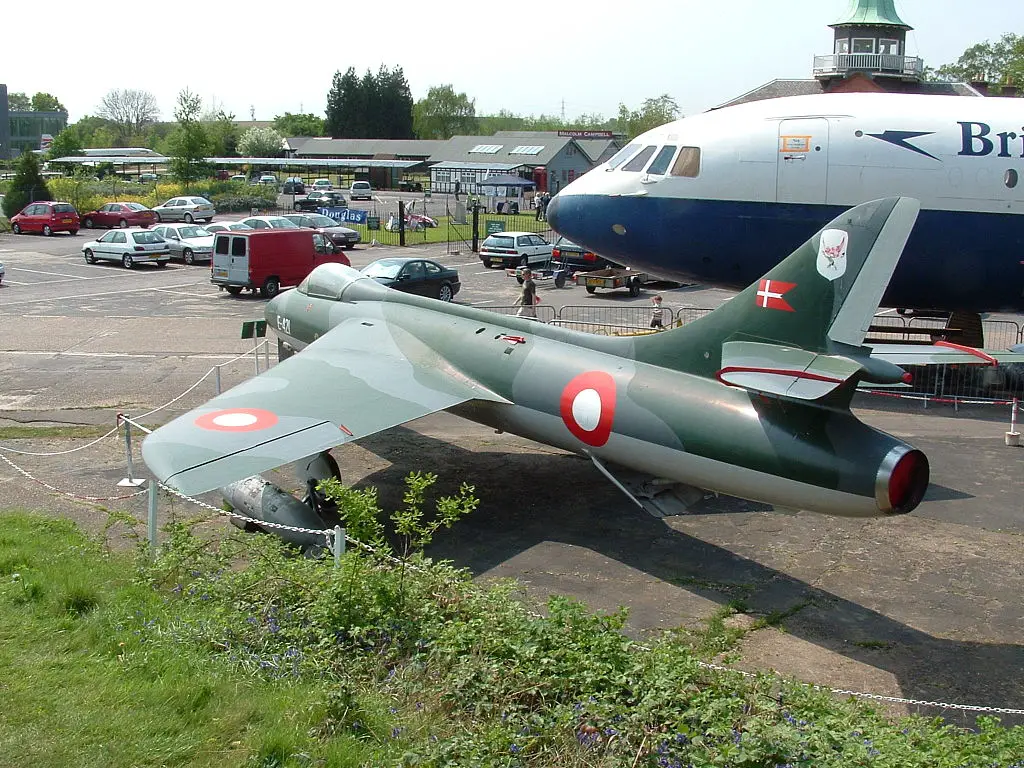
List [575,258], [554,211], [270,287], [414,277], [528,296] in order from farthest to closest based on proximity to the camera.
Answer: [575,258], [270,287], [414,277], [528,296], [554,211]

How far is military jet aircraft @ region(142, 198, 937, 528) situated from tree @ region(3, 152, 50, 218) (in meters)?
54.4

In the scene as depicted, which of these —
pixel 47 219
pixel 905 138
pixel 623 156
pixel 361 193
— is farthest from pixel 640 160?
pixel 361 193

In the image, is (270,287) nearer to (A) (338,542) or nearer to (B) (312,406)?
(B) (312,406)

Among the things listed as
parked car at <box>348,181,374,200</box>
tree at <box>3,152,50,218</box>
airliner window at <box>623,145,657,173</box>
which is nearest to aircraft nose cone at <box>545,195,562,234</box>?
airliner window at <box>623,145,657,173</box>

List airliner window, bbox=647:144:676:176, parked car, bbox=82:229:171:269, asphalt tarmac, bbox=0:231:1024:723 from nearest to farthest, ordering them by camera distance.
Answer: asphalt tarmac, bbox=0:231:1024:723 → airliner window, bbox=647:144:676:176 → parked car, bbox=82:229:171:269

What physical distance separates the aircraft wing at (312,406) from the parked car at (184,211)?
45036mm

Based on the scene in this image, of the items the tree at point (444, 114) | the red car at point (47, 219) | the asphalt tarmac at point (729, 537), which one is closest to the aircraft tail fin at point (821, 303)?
the asphalt tarmac at point (729, 537)

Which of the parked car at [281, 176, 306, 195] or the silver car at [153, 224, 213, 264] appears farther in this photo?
the parked car at [281, 176, 306, 195]

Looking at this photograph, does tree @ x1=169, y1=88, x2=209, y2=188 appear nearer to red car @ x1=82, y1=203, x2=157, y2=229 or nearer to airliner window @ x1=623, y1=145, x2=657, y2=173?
red car @ x1=82, y1=203, x2=157, y2=229

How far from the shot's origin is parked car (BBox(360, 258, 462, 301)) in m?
30.9

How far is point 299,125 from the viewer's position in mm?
157125

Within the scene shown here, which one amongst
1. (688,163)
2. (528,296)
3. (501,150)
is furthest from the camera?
(501,150)

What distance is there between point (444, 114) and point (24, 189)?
4874 inches

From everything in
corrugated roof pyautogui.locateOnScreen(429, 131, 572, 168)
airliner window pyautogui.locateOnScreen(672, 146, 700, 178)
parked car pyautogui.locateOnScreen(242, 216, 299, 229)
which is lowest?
parked car pyautogui.locateOnScreen(242, 216, 299, 229)
